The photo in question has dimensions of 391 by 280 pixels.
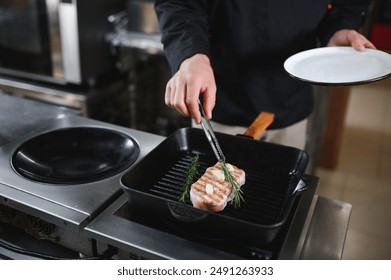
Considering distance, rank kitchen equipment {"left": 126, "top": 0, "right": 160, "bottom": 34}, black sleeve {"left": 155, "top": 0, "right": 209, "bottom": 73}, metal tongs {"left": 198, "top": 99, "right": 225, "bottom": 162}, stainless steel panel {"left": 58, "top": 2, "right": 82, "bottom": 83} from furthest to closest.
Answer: kitchen equipment {"left": 126, "top": 0, "right": 160, "bottom": 34}
stainless steel panel {"left": 58, "top": 2, "right": 82, "bottom": 83}
black sleeve {"left": 155, "top": 0, "right": 209, "bottom": 73}
metal tongs {"left": 198, "top": 99, "right": 225, "bottom": 162}

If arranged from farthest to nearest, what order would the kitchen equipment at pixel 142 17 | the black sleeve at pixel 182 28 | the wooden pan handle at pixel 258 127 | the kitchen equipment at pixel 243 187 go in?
the kitchen equipment at pixel 142 17 → the black sleeve at pixel 182 28 → the wooden pan handle at pixel 258 127 → the kitchen equipment at pixel 243 187

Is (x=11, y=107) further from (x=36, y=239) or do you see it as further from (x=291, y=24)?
(x=291, y=24)

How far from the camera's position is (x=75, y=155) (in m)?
1.13

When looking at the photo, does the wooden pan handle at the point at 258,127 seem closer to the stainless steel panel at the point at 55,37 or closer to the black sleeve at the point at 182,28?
the black sleeve at the point at 182,28

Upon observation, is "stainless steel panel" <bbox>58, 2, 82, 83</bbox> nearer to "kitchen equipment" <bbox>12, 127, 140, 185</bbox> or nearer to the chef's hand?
"kitchen equipment" <bbox>12, 127, 140, 185</bbox>

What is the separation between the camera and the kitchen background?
7.11 feet

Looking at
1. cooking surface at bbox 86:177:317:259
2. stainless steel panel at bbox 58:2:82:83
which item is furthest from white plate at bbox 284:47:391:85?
stainless steel panel at bbox 58:2:82:83

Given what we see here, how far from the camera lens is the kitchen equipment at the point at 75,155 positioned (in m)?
1.01

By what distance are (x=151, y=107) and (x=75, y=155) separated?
4.63 ft

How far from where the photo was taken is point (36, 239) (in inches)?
39.4

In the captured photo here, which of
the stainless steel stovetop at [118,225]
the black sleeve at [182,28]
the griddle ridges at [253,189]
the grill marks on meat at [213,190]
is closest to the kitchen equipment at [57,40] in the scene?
the black sleeve at [182,28]

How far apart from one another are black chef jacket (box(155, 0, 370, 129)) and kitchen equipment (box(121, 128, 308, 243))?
0.45 meters

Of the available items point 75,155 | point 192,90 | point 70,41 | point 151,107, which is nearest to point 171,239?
point 192,90
